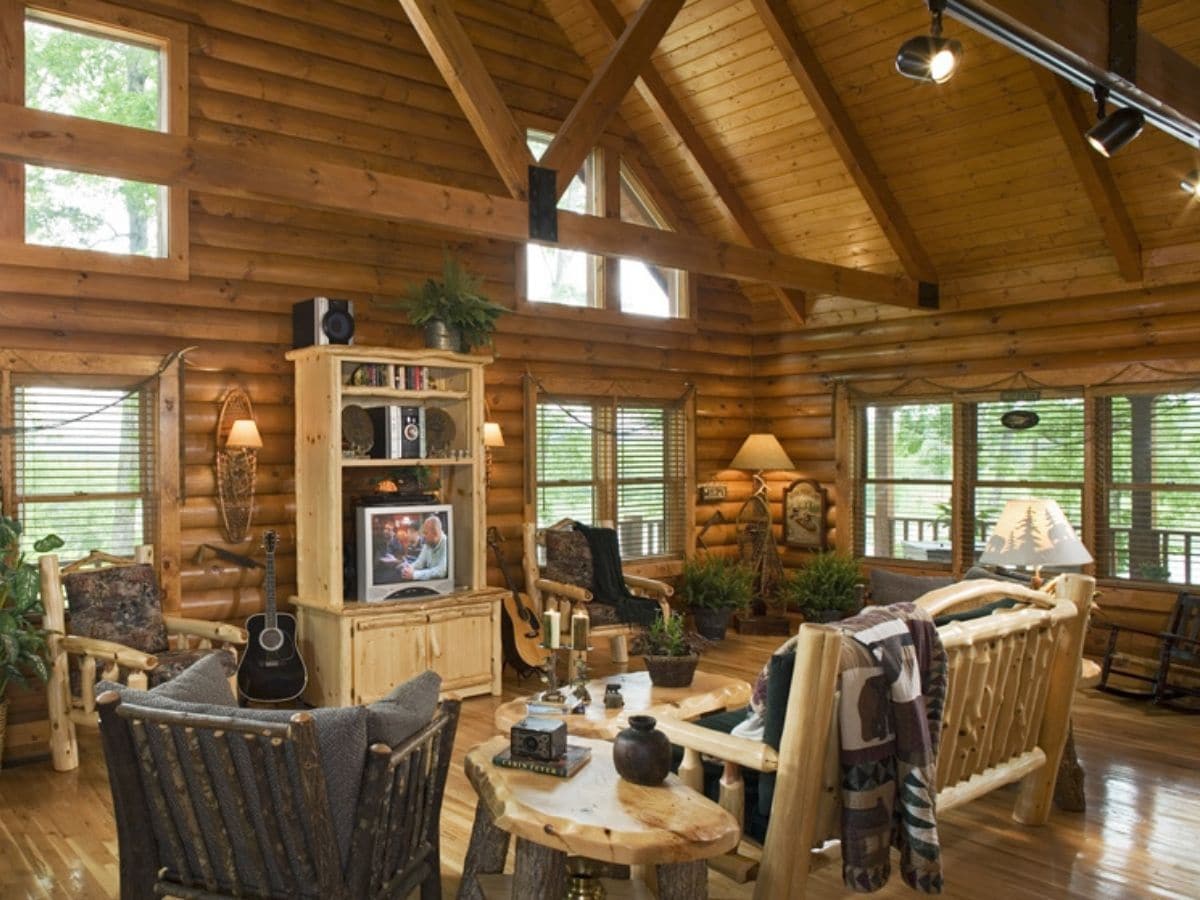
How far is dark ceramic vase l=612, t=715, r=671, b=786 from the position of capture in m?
2.90

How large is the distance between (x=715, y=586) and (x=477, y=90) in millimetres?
4385

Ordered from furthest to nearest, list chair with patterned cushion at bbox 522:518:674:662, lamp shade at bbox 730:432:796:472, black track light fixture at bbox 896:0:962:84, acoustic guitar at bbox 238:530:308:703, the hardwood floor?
lamp shade at bbox 730:432:796:472
chair with patterned cushion at bbox 522:518:674:662
acoustic guitar at bbox 238:530:308:703
black track light fixture at bbox 896:0:962:84
the hardwood floor

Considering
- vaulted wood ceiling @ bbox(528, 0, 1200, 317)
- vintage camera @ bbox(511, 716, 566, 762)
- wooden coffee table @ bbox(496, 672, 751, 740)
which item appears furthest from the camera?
vaulted wood ceiling @ bbox(528, 0, 1200, 317)

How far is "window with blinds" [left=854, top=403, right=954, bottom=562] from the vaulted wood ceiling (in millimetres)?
889

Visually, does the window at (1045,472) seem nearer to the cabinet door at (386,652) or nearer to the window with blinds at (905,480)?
the window with blinds at (905,480)

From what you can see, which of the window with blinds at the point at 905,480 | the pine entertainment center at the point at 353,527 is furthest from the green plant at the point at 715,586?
the pine entertainment center at the point at 353,527

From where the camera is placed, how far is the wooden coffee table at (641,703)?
3.97 metres

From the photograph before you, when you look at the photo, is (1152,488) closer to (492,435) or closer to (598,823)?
(492,435)

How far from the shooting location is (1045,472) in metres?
7.47

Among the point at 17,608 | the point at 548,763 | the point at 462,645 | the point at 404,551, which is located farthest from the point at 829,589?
the point at 17,608

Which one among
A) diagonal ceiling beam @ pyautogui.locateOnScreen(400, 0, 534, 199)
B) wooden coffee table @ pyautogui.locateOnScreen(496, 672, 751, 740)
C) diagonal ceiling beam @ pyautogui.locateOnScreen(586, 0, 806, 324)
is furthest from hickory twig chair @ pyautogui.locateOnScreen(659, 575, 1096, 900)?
diagonal ceiling beam @ pyautogui.locateOnScreen(586, 0, 806, 324)

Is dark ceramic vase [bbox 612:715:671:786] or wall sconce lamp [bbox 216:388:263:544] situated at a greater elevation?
wall sconce lamp [bbox 216:388:263:544]

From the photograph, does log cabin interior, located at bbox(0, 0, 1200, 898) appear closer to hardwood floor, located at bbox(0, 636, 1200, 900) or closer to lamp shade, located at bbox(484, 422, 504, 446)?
hardwood floor, located at bbox(0, 636, 1200, 900)

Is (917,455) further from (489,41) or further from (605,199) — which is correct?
(489,41)
